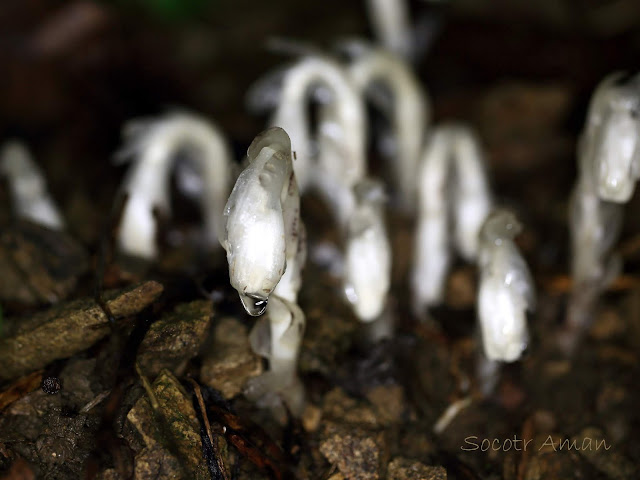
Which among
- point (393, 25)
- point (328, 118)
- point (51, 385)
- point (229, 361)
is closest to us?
point (51, 385)

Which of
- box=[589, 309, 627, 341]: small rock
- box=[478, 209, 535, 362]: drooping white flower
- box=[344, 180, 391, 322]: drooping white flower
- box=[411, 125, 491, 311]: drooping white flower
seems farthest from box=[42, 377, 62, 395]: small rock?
box=[589, 309, 627, 341]: small rock

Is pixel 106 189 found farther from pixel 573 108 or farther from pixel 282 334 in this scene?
pixel 573 108

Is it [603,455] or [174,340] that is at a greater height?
[174,340]

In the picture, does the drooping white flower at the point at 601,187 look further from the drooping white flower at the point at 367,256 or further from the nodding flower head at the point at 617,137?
the drooping white flower at the point at 367,256

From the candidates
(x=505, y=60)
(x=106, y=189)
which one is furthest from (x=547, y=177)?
(x=106, y=189)

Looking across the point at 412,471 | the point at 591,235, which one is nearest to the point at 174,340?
the point at 412,471

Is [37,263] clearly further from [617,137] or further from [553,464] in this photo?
[617,137]

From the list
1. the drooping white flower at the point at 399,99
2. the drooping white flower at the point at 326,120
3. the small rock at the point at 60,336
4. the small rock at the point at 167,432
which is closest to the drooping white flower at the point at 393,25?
the drooping white flower at the point at 399,99
